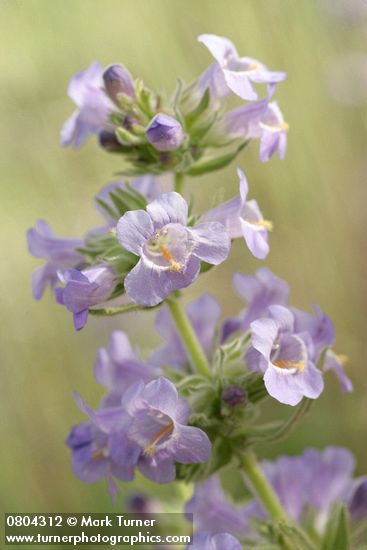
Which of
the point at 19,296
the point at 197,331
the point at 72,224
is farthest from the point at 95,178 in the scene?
the point at 197,331

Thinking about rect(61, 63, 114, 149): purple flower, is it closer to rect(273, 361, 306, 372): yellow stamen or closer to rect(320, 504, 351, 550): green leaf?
rect(273, 361, 306, 372): yellow stamen

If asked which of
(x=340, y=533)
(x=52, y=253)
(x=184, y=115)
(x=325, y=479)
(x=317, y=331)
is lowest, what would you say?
(x=325, y=479)

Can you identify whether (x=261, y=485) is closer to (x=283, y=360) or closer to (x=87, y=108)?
(x=283, y=360)

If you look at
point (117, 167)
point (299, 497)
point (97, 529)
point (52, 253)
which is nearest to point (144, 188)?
point (52, 253)

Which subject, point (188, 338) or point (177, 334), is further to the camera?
point (177, 334)

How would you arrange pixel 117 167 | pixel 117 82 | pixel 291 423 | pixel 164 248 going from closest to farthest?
pixel 164 248
pixel 291 423
pixel 117 82
pixel 117 167

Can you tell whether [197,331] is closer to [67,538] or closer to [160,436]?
[160,436]

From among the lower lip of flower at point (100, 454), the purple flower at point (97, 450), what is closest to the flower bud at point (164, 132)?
the purple flower at point (97, 450)

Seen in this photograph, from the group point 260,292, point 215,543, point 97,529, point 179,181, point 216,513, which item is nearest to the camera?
point 215,543
